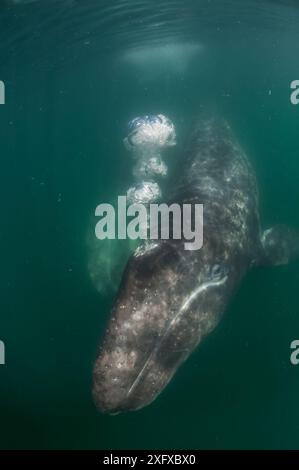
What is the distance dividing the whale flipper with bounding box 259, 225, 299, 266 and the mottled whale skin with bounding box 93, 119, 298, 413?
1.75m

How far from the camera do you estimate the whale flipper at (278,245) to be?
13.4 meters

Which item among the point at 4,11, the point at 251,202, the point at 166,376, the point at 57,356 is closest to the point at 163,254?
the point at 166,376

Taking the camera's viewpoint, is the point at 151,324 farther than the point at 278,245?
No

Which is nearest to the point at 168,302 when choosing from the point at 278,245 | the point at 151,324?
the point at 151,324

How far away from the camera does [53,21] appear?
2355cm

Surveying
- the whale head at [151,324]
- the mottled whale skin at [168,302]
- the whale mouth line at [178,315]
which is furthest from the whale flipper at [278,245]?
the whale head at [151,324]

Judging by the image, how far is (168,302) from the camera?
813cm

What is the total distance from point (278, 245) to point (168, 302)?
729cm

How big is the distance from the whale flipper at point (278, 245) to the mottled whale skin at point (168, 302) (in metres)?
1.75

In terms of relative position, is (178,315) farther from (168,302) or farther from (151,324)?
(151,324)

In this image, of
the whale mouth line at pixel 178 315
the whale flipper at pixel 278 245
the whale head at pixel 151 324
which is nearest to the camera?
the whale head at pixel 151 324

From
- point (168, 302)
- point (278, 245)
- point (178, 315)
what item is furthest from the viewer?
point (278, 245)

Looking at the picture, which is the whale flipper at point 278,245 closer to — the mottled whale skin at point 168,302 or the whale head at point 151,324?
the mottled whale skin at point 168,302

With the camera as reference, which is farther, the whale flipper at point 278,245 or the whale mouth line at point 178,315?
the whale flipper at point 278,245
